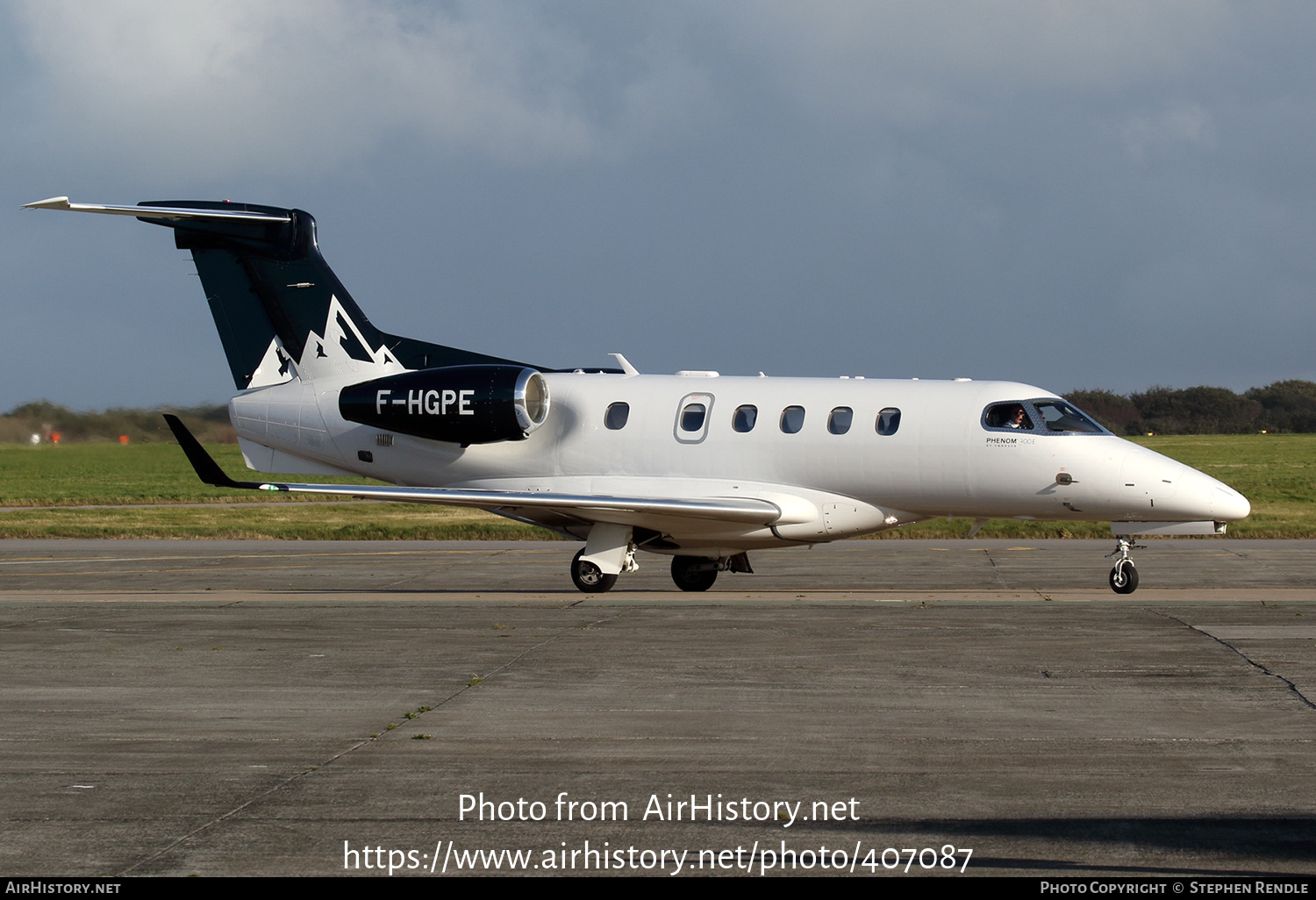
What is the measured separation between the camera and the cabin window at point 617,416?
2036 cm

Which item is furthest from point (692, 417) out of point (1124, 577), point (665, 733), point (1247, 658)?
point (665, 733)

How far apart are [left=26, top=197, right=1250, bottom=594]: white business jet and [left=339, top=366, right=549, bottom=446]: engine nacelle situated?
0.03 m

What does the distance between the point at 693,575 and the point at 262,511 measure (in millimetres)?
25988

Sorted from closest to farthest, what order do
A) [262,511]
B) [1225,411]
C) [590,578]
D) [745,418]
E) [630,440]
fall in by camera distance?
1. [590,578]
2. [745,418]
3. [630,440]
4. [262,511]
5. [1225,411]

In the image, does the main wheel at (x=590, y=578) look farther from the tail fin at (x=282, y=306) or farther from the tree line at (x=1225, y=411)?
the tree line at (x=1225, y=411)

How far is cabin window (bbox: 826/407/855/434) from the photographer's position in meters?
19.2

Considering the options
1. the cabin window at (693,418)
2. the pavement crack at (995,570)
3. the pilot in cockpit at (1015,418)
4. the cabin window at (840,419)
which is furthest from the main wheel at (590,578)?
the pilot in cockpit at (1015,418)

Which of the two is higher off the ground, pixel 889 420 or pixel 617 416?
pixel 617 416

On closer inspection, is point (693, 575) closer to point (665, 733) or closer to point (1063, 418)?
point (1063, 418)

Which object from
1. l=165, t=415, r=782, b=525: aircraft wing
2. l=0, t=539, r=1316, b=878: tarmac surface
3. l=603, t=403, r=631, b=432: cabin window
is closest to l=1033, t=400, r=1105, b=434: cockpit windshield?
l=0, t=539, r=1316, b=878: tarmac surface

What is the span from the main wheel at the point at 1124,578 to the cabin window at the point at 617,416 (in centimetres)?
751

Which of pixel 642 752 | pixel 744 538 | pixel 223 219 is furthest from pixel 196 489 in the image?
pixel 642 752

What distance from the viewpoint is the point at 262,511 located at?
4269cm

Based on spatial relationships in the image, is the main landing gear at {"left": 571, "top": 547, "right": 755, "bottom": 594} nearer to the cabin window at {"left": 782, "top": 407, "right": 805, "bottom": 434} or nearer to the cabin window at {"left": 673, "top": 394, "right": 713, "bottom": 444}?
the cabin window at {"left": 673, "top": 394, "right": 713, "bottom": 444}
